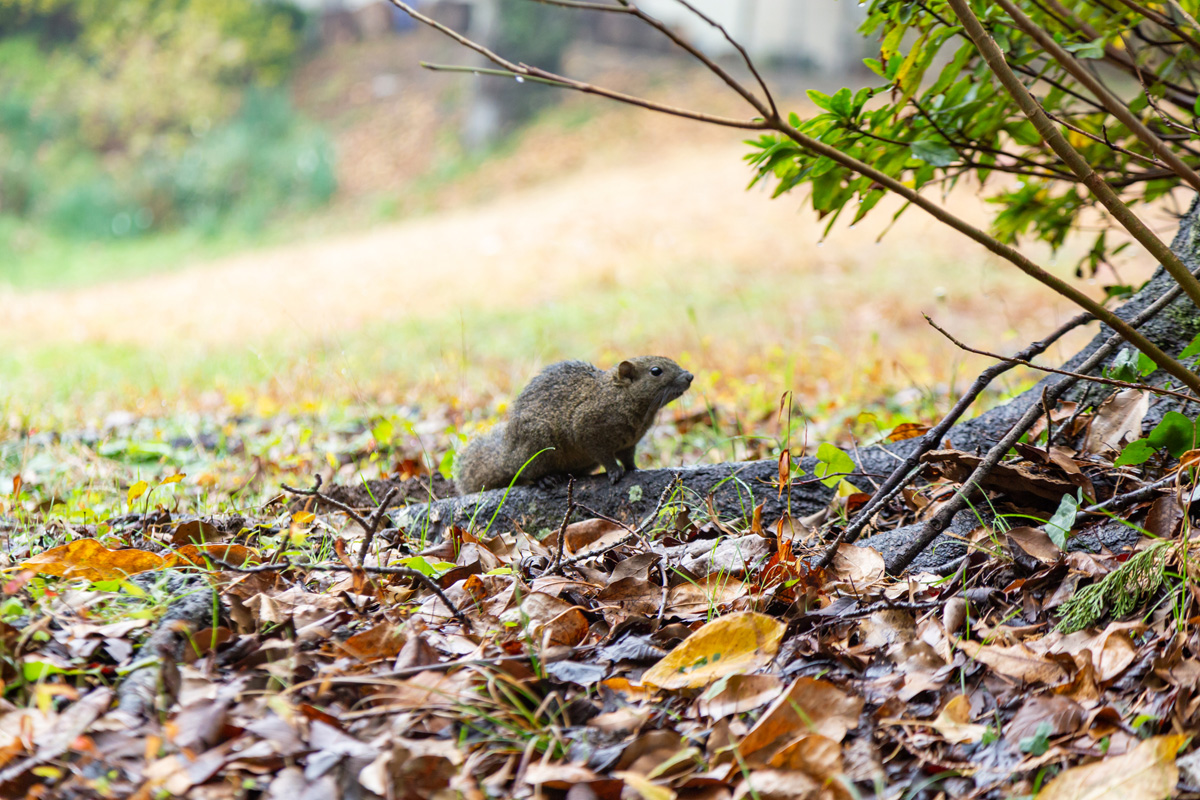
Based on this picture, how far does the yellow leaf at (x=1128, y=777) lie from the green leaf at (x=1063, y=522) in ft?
2.18

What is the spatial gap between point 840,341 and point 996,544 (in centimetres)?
573

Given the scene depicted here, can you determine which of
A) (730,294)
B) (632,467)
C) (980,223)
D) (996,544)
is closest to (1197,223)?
(996,544)

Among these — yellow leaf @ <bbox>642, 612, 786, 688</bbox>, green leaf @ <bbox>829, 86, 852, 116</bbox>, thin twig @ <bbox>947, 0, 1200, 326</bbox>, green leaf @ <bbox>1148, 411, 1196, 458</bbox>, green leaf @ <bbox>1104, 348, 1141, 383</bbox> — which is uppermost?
green leaf @ <bbox>829, 86, 852, 116</bbox>

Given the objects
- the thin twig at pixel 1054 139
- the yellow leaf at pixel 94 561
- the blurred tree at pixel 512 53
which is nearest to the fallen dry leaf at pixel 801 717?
the thin twig at pixel 1054 139

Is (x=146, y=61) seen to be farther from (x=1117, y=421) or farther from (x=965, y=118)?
(x=1117, y=421)

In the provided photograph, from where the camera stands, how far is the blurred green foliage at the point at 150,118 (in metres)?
18.2

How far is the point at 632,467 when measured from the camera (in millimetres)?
3389

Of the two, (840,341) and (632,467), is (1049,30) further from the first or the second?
(840,341)

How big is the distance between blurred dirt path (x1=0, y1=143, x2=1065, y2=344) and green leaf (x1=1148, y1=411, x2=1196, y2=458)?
6.92 m

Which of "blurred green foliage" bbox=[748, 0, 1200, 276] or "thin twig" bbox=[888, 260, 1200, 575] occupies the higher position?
"blurred green foliage" bbox=[748, 0, 1200, 276]

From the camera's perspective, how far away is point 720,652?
1.90m

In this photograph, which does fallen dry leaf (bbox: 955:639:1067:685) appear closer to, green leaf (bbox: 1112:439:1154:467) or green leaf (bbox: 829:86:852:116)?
green leaf (bbox: 1112:439:1154:467)

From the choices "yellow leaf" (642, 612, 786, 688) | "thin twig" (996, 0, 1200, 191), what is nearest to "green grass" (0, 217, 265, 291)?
"yellow leaf" (642, 612, 786, 688)

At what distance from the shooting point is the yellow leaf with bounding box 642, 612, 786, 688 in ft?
6.06
